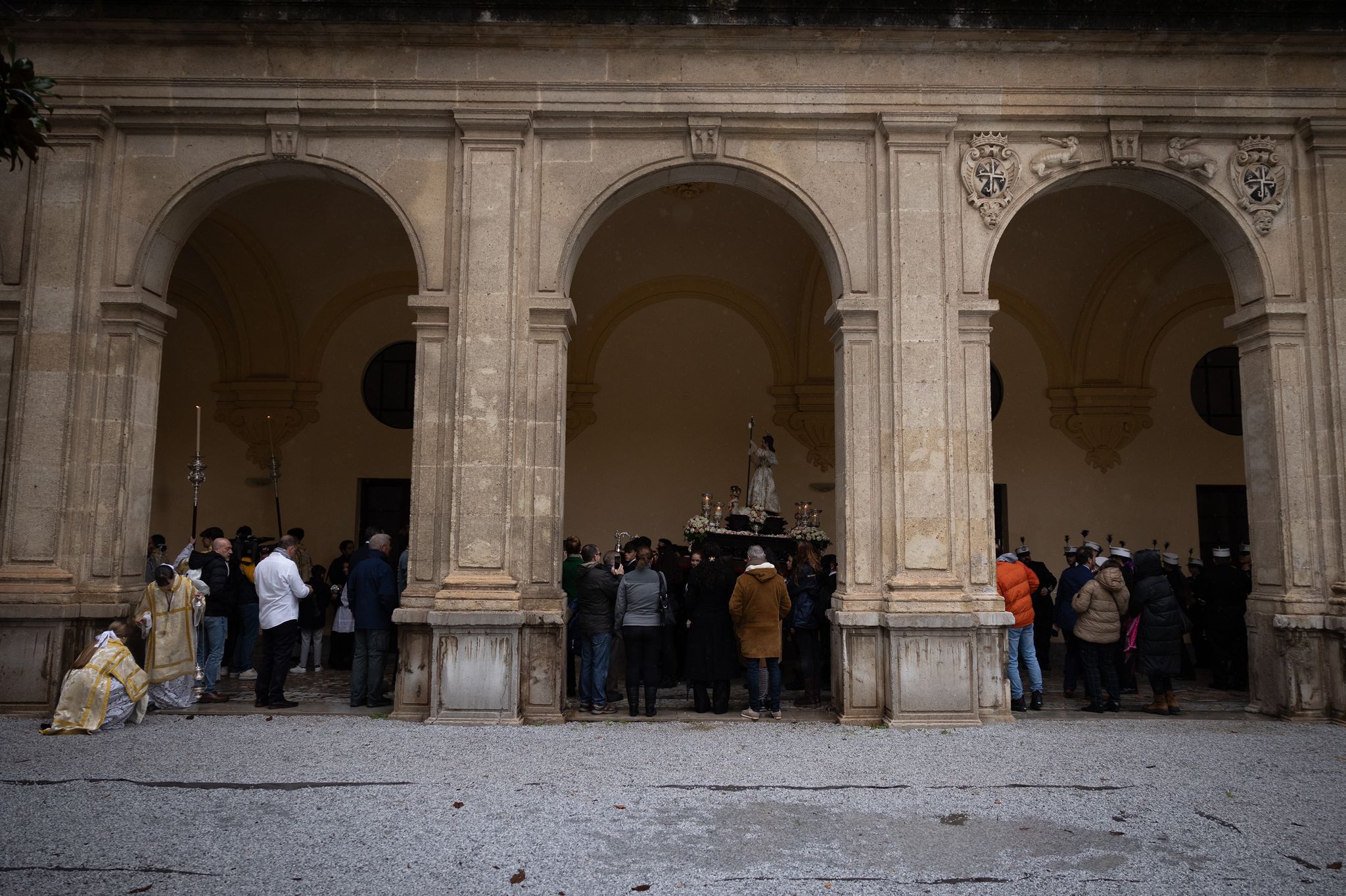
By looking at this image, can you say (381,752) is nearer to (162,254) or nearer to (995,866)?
(995,866)

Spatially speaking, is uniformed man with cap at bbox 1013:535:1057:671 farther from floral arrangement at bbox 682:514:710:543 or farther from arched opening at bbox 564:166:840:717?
floral arrangement at bbox 682:514:710:543

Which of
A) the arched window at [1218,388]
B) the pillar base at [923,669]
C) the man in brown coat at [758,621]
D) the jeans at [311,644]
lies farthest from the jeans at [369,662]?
the arched window at [1218,388]

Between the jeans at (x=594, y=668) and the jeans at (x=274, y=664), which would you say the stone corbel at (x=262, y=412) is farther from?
the jeans at (x=594, y=668)

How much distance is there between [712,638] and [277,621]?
4127mm

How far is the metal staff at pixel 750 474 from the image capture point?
1233 cm

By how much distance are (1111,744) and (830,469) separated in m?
7.18

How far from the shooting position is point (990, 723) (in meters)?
8.23

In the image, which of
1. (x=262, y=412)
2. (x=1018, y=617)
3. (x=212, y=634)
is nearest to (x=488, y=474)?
(x=212, y=634)

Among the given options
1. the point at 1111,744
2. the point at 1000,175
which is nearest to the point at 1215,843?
the point at 1111,744

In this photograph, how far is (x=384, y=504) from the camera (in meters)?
14.0

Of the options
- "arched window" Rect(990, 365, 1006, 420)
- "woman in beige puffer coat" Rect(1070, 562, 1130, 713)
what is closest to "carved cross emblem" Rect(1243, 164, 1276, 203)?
"woman in beige puffer coat" Rect(1070, 562, 1130, 713)

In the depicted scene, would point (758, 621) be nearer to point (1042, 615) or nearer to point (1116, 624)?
point (1116, 624)

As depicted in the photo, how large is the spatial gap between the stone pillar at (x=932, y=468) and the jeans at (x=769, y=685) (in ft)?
3.02

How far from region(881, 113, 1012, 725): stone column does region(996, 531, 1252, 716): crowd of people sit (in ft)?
2.16
